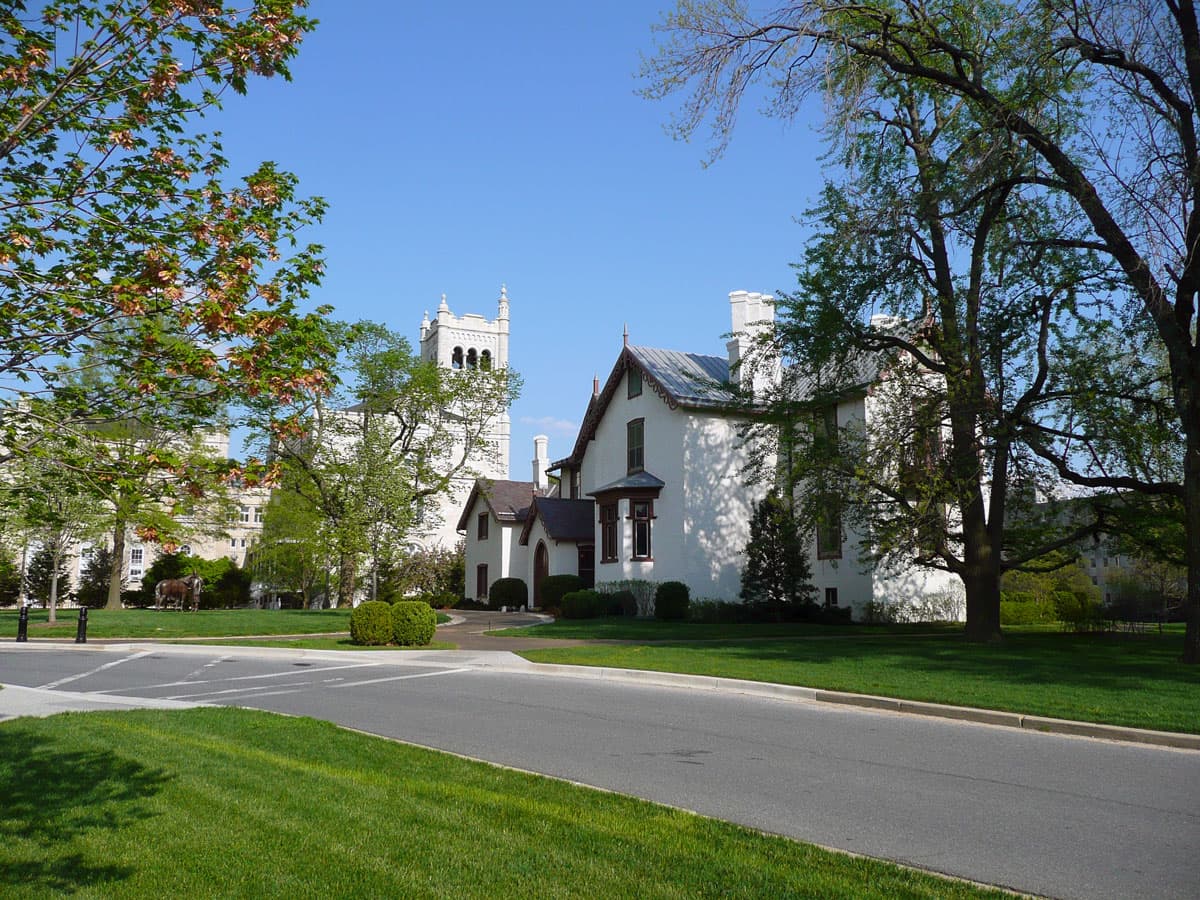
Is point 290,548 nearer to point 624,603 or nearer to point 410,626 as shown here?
point 624,603

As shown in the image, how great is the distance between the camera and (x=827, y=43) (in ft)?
56.3

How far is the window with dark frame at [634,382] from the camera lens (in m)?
37.8

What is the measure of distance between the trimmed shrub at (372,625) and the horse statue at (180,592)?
24729 millimetres

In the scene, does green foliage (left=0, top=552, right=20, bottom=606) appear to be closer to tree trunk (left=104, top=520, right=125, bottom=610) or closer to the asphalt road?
tree trunk (left=104, top=520, right=125, bottom=610)

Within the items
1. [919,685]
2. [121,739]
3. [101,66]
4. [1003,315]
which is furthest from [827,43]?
[121,739]

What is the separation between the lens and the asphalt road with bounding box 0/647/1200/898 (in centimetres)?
603

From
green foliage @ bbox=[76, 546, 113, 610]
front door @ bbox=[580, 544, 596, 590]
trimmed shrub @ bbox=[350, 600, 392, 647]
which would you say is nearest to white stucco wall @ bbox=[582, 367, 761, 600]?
front door @ bbox=[580, 544, 596, 590]

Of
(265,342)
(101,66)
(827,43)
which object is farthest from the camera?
(827,43)

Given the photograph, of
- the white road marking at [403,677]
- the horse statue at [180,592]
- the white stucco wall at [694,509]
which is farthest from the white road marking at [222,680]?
the horse statue at [180,592]

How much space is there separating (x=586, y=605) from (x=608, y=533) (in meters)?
3.42

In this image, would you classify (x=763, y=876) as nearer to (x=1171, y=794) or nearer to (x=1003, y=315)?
(x=1171, y=794)

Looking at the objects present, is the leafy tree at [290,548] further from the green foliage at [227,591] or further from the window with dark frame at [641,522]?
the window with dark frame at [641,522]

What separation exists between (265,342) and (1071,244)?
53.7ft

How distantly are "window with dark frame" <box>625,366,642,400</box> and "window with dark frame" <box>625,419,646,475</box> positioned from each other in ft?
3.54
